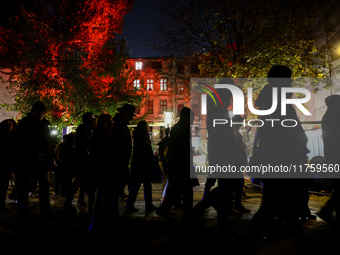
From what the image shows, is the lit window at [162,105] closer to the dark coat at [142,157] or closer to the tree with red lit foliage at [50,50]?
the tree with red lit foliage at [50,50]

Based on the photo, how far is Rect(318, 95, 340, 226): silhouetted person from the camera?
367cm

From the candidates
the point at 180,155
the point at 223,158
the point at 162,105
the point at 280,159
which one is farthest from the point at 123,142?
the point at 162,105

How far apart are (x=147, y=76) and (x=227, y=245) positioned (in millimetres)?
41883

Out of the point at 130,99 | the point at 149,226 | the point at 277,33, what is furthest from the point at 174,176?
the point at 130,99

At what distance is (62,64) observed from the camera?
1384 cm

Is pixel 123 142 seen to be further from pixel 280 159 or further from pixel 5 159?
pixel 5 159

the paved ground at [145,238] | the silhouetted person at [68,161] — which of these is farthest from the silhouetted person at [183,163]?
the silhouetted person at [68,161]

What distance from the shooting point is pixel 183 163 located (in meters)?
4.20

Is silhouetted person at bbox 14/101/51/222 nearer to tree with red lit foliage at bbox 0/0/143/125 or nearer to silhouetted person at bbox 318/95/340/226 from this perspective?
silhouetted person at bbox 318/95/340/226

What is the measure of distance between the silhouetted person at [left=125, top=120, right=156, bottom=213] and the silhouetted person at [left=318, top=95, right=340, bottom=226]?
10.4 feet

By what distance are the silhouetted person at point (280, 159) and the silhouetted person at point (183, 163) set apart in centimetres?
153

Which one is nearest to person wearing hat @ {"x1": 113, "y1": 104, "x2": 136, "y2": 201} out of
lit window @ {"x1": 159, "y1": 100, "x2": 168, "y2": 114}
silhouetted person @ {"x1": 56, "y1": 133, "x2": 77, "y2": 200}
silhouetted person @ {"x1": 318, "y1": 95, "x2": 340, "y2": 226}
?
A: silhouetted person @ {"x1": 56, "y1": 133, "x2": 77, "y2": 200}

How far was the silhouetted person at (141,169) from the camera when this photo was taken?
5238 mm

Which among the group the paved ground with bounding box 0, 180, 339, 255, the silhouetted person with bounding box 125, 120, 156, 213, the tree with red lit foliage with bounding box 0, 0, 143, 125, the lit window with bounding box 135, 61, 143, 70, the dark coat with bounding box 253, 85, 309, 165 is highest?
the lit window with bounding box 135, 61, 143, 70
